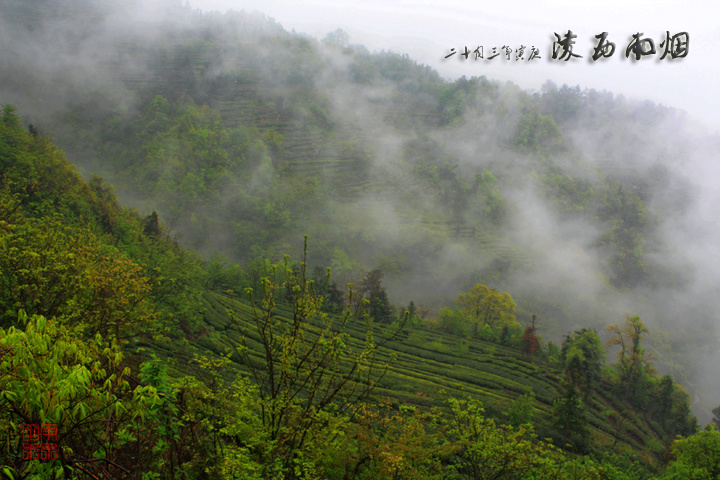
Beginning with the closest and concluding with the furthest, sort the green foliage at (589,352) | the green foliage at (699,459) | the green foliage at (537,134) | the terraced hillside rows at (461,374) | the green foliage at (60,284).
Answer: the green foliage at (60,284)
the green foliage at (699,459)
the terraced hillside rows at (461,374)
the green foliage at (589,352)
the green foliage at (537,134)

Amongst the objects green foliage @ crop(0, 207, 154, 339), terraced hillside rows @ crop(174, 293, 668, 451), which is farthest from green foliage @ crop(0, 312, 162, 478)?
terraced hillside rows @ crop(174, 293, 668, 451)

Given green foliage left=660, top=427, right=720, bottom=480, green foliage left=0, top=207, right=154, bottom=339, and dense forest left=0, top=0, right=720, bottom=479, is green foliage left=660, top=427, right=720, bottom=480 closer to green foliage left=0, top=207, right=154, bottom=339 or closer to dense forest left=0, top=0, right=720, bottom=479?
dense forest left=0, top=0, right=720, bottom=479

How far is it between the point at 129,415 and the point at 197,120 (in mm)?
102875

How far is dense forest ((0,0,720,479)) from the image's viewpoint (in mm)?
7758

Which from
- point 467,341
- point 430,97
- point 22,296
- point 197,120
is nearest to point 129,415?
point 22,296

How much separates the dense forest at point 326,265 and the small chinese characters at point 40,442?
0.09 m

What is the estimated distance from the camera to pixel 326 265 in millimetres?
74750

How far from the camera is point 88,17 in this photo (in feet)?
325

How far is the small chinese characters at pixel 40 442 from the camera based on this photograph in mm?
3979

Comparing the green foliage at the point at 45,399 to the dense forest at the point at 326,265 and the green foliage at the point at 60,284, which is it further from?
the green foliage at the point at 60,284

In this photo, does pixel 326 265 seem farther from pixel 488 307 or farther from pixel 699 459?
pixel 699 459

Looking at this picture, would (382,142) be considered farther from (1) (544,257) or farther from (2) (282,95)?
(1) (544,257)

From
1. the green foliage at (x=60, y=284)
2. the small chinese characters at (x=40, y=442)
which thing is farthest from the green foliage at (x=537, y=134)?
the small chinese characters at (x=40, y=442)

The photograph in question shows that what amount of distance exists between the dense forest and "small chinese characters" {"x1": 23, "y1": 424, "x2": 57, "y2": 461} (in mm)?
88
